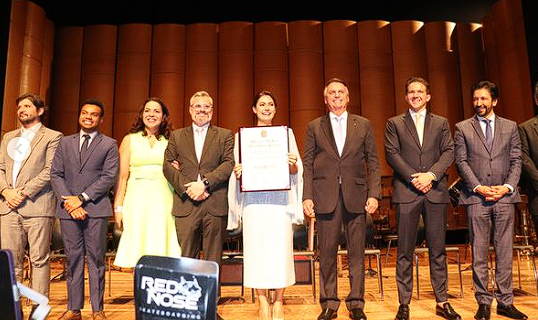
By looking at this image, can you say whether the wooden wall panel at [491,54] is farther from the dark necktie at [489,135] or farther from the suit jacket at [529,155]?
the dark necktie at [489,135]

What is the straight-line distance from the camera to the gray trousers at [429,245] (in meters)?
3.12

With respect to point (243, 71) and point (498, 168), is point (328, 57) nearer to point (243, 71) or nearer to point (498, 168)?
point (243, 71)

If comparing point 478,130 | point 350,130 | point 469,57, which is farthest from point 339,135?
point 469,57

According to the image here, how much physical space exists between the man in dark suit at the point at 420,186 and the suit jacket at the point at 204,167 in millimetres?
1171

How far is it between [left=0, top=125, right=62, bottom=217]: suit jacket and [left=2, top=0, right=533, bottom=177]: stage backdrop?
5.66 metres

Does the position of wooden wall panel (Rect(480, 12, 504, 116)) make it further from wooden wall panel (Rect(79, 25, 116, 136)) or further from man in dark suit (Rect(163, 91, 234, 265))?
man in dark suit (Rect(163, 91, 234, 265))

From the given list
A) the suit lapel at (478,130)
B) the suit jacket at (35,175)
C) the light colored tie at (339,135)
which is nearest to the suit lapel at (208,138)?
the light colored tie at (339,135)

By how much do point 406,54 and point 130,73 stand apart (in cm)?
552

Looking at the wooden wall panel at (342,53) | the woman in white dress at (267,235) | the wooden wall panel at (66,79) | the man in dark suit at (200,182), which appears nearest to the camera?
the woman in white dress at (267,235)

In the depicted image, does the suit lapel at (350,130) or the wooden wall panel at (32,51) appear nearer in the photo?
the suit lapel at (350,130)

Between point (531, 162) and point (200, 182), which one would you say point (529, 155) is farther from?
point (200, 182)

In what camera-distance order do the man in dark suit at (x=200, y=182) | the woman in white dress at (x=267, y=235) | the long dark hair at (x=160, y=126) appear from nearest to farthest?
the woman in white dress at (x=267, y=235), the man in dark suit at (x=200, y=182), the long dark hair at (x=160, y=126)

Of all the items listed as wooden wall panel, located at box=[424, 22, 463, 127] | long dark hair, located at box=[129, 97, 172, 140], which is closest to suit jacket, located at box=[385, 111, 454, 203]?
long dark hair, located at box=[129, 97, 172, 140]

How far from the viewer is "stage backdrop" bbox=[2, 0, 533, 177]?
360 inches
